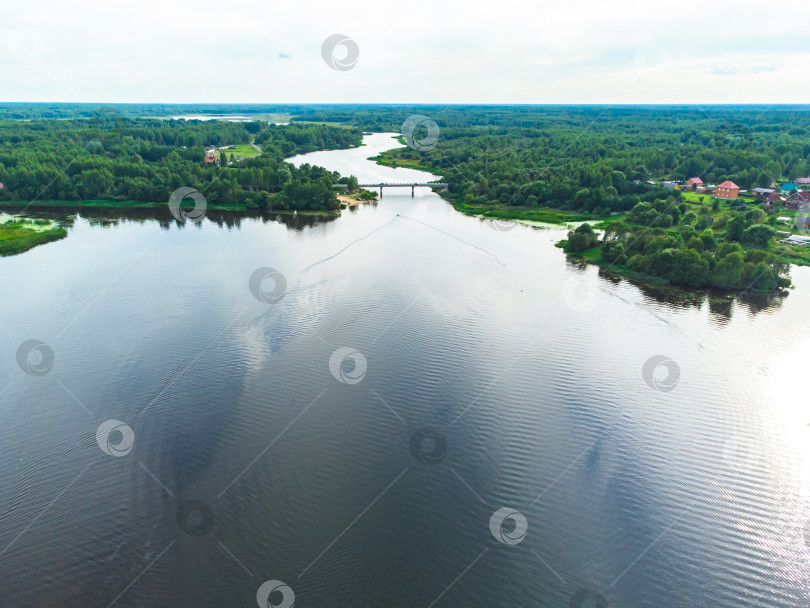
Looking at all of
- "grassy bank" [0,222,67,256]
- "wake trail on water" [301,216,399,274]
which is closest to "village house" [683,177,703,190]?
"wake trail on water" [301,216,399,274]

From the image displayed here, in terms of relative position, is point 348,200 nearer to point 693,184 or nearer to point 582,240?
point 582,240

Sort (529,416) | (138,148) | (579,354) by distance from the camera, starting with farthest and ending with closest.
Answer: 1. (138,148)
2. (579,354)
3. (529,416)

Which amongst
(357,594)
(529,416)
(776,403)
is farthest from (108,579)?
(776,403)

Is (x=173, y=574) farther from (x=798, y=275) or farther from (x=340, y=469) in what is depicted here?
(x=798, y=275)

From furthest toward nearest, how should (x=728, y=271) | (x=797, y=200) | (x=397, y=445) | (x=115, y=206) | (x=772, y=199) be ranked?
(x=115, y=206), (x=772, y=199), (x=797, y=200), (x=728, y=271), (x=397, y=445)

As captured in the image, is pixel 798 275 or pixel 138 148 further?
pixel 138 148

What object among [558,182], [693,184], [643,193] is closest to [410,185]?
[558,182]
